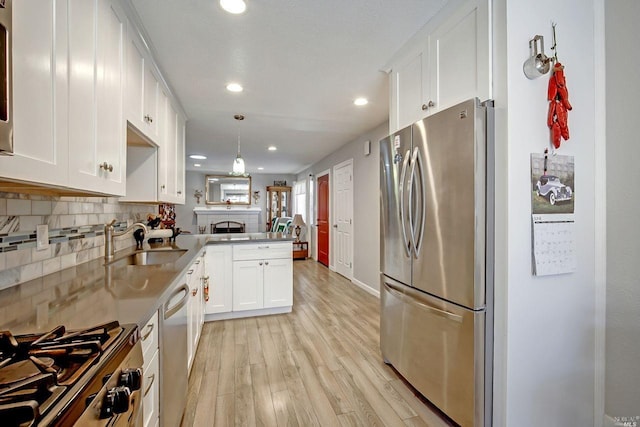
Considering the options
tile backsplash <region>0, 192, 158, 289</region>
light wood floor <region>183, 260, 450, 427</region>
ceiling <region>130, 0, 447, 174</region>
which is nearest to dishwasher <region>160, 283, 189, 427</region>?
light wood floor <region>183, 260, 450, 427</region>

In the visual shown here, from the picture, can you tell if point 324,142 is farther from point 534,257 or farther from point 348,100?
point 534,257

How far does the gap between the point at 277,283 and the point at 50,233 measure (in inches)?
83.2

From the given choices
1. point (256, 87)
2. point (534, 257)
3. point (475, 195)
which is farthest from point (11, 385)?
point (256, 87)

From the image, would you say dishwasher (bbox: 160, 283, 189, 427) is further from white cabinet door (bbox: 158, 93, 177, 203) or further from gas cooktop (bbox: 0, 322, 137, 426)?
white cabinet door (bbox: 158, 93, 177, 203)

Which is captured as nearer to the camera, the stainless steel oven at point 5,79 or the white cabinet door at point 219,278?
the stainless steel oven at point 5,79

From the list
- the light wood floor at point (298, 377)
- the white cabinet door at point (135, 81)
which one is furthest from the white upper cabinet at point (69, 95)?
the light wood floor at point (298, 377)

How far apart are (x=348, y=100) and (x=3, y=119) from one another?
8.94 feet

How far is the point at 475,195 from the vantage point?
135 cm

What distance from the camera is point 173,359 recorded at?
135cm

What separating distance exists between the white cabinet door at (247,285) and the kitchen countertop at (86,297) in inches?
56.9

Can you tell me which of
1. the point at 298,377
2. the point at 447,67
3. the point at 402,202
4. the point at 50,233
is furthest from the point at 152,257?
the point at 447,67

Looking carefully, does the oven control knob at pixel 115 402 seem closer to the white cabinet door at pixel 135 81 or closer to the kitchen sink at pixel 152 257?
the kitchen sink at pixel 152 257

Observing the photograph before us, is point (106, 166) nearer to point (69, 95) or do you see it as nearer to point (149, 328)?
point (69, 95)

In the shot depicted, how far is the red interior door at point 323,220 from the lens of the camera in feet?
19.7
